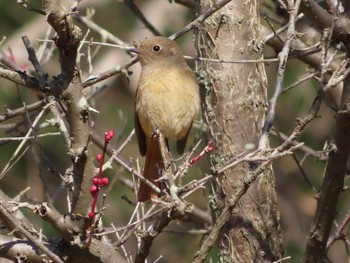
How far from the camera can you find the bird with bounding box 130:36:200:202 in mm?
4965

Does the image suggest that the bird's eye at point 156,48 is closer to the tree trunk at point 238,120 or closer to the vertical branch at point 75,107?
the tree trunk at point 238,120

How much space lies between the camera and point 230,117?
425cm

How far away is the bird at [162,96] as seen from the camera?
496cm

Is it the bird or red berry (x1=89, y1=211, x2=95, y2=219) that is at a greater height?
the bird

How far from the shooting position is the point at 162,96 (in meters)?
4.98

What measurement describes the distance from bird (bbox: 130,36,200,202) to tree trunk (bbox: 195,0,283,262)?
23.5 inches

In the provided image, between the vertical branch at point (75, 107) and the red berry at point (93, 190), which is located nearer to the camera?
the vertical branch at point (75, 107)

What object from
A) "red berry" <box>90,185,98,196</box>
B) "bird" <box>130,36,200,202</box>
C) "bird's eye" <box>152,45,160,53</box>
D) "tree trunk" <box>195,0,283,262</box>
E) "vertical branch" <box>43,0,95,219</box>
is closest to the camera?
"vertical branch" <box>43,0,95,219</box>

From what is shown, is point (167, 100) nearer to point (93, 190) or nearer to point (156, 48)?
point (156, 48)

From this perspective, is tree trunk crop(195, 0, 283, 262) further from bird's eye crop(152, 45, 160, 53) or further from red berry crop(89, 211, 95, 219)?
red berry crop(89, 211, 95, 219)

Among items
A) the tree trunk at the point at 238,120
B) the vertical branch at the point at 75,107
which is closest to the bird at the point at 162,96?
the tree trunk at the point at 238,120

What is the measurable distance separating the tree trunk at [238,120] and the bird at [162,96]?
0.60 metres

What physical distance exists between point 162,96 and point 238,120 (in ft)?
2.78

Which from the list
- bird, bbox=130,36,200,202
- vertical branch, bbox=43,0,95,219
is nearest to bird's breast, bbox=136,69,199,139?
bird, bbox=130,36,200,202
